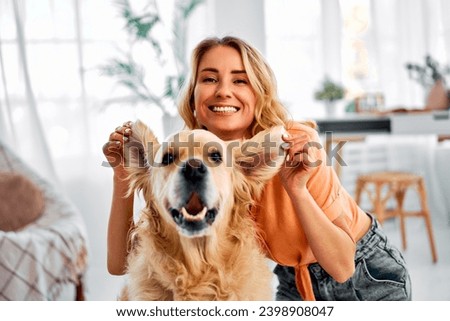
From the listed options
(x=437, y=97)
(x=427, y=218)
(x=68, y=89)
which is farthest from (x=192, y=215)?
(x=68, y=89)

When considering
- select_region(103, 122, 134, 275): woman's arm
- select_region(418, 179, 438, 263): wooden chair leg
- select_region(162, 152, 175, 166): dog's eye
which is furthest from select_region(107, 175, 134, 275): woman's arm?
select_region(418, 179, 438, 263): wooden chair leg

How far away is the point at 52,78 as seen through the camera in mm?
2438

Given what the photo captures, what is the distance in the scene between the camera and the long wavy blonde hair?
912 millimetres

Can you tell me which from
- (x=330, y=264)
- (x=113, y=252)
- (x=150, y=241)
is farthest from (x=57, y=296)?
(x=330, y=264)

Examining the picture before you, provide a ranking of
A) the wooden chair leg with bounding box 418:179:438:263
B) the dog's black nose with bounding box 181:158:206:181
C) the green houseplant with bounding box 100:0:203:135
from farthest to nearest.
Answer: the green houseplant with bounding box 100:0:203:135
the wooden chair leg with bounding box 418:179:438:263
the dog's black nose with bounding box 181:158:206:181

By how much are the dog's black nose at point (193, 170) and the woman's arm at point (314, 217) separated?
146mm

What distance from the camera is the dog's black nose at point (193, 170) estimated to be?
2.66 feet

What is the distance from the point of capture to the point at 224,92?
900 millimetres

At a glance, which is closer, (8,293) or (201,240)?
(201,240)

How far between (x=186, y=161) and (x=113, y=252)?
29 cm

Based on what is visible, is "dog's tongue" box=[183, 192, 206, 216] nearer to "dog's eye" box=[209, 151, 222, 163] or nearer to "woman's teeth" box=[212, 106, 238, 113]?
"dog's eye" box=[209, 151, 222, 163]

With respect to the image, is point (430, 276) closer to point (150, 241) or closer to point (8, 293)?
point (150, 241)

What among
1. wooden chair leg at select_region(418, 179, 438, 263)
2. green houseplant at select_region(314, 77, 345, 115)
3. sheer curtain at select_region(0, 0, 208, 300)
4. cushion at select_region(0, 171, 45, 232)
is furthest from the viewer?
green houseplant at select_region(314, 77, 345, 115)

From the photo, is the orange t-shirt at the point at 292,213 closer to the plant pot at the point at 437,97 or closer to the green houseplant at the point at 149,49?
the green houseplant at the point at 149,49
